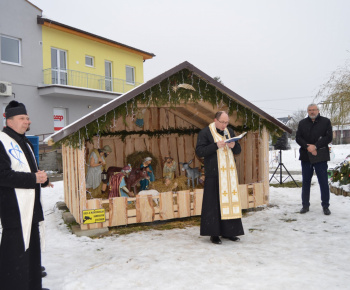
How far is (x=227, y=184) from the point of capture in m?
4.90

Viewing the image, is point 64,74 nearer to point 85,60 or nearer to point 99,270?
point 85,60

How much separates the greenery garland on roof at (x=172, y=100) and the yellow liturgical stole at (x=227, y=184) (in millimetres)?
1445

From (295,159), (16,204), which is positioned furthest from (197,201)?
(295,159)

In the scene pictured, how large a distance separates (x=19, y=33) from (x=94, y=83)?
4.80 m

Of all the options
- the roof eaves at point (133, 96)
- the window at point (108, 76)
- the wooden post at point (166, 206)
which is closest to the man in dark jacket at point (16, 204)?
the roof eaves at point (133, 96)

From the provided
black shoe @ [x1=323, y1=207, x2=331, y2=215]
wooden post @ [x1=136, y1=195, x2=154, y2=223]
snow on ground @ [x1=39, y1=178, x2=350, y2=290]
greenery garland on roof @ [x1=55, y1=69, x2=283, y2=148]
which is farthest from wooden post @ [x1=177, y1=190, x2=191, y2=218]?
black shoe @ [x1=323, y1=207, x2=331, y2=215]

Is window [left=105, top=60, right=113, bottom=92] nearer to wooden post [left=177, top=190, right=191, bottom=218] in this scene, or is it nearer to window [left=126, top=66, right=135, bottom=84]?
window [left=126, top=66, right=135, bottom=84]

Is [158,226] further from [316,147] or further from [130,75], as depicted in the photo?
[130,75]

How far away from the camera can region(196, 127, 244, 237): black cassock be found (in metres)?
4.78

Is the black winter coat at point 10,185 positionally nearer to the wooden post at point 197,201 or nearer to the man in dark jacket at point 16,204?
the man in dark jacket at point 16,204

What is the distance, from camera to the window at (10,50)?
49.8 feet

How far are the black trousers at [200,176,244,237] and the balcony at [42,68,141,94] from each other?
1366 cm

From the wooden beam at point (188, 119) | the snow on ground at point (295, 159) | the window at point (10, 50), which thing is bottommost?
the snow on ground at point (295, 159)

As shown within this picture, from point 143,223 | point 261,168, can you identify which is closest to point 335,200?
point 261,168
